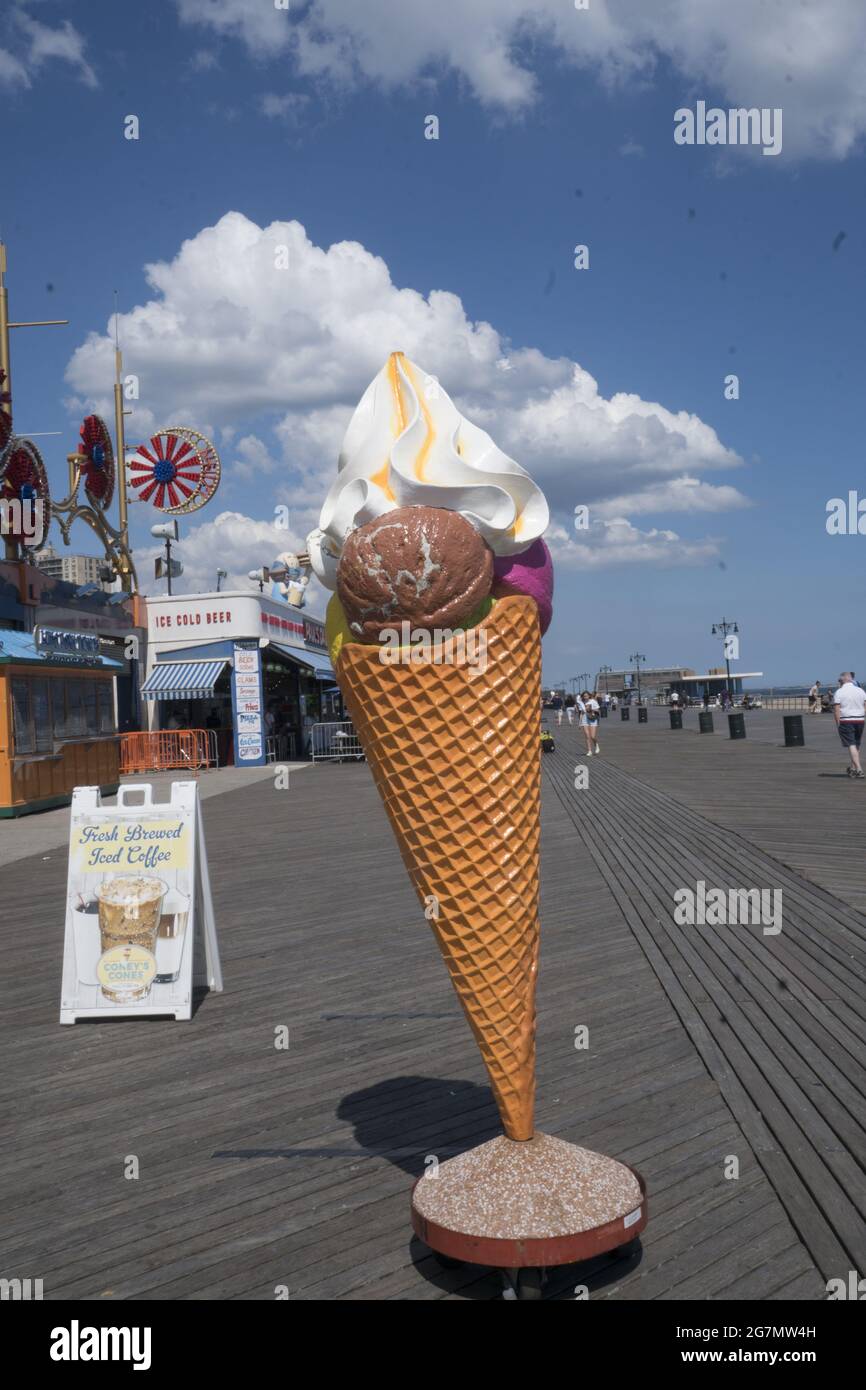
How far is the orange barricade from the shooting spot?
84.8ft

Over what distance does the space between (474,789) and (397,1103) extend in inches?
83.3

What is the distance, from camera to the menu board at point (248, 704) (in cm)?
2622

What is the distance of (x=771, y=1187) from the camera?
3.40 metres

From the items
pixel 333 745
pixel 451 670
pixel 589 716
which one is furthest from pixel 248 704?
pixel 451 670


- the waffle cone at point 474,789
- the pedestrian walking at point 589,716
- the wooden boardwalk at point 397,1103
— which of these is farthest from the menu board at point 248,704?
the waffle cone at point 474,789

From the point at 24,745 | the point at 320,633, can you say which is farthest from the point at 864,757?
the point at 320,633

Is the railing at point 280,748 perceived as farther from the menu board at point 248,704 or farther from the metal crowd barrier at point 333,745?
the metal crowd barrier at point 333,745

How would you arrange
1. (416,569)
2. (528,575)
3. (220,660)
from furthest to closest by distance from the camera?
(220,660) → (528,575) → (416,569)

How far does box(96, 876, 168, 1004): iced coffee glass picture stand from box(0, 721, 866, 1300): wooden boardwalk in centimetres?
25

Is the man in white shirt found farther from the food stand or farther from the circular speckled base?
the circular speckled base

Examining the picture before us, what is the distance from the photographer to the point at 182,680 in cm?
2620

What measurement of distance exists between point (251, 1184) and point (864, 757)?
18397 millimetres

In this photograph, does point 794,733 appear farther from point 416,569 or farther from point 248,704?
point 416,569

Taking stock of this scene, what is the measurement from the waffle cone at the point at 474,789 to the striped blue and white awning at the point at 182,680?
23216 millimetres
